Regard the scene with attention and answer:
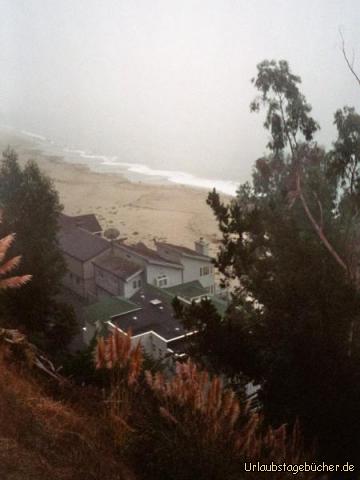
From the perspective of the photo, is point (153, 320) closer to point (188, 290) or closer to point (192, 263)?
point (188, 290)

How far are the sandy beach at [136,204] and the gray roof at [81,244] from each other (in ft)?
17.1

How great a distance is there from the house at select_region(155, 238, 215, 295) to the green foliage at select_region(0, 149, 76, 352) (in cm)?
480

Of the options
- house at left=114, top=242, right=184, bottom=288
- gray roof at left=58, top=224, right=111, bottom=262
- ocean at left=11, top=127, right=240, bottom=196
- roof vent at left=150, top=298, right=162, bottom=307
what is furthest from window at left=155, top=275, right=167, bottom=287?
ocean at left=11, top=127, right=240, bottom=196

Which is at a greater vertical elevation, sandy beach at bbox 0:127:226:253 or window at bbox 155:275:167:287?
sandy beach at bbox 0:127:226:253

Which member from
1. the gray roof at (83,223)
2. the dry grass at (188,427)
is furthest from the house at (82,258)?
the dry grass at (188,427)

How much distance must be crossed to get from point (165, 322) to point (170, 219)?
21006 millimetres

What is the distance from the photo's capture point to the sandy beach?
2970cm

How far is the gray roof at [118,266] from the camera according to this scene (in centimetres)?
1692

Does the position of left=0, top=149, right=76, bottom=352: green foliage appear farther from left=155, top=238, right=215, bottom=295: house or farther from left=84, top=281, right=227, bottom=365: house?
left=155, top=238, right=215, bottom=295: house

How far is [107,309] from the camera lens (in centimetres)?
1352

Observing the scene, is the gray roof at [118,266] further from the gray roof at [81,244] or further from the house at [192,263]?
the house at [192,263]

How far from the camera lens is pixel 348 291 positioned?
264 inches

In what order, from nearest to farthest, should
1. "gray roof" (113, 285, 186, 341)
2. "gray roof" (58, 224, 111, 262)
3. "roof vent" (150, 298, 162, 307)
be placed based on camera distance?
"gray roof" (113, 285, 186, 341)
"roof vent" (150, 298, 162, 307)
"gray roof" (58, 224, 111, 262)

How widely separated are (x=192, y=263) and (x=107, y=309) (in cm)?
570
